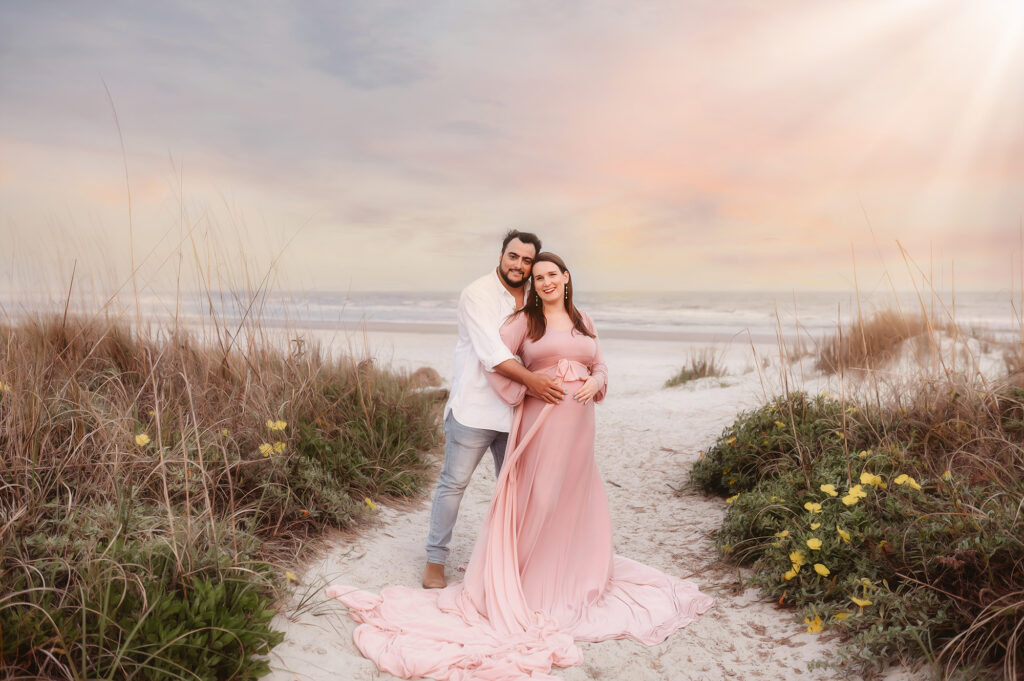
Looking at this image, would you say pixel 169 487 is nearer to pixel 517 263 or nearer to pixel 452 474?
pixel 452 474

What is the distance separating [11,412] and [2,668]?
5.80 ft

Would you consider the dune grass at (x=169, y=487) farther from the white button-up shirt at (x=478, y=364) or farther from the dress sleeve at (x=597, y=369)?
the dress sleeve at (x=597, y=369)

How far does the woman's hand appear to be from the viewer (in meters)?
3.85

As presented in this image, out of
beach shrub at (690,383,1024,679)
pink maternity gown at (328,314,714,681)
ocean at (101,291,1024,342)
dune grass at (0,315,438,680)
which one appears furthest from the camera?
ocean at (101,291,1024,342)

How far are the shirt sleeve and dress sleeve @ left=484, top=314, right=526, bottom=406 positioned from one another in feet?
0.19

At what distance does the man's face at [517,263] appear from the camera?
4094 millimetres

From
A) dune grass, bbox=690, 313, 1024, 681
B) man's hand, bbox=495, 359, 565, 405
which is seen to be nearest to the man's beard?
man's hand, bbox=495, 359, 565, 405

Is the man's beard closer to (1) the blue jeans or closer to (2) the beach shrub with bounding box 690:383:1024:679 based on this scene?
(1) the blue jeans

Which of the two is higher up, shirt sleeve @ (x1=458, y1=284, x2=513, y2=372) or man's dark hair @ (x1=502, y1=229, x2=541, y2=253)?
man's dark hair @ (x1=502, y1=229, x2=541, y2=253)

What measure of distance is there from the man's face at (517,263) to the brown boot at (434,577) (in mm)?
1800

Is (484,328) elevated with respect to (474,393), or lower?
elevated

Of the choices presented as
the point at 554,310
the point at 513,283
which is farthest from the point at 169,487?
the point at 554,310

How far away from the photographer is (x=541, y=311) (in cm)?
407

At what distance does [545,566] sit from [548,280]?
1683mm
